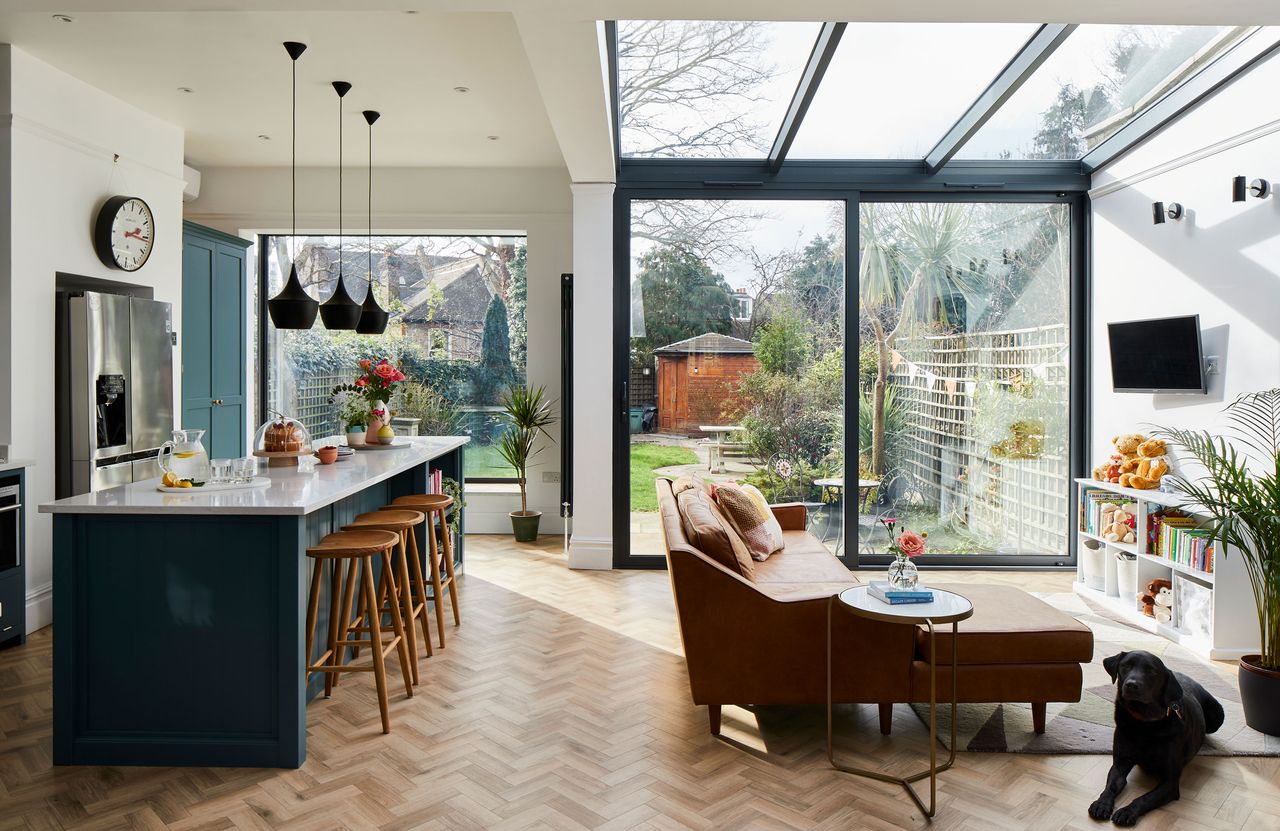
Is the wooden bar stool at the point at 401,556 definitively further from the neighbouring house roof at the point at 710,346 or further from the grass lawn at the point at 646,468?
the neighbouring house roof at the point at 710,346

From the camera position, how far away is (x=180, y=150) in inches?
238

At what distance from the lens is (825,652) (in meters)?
3.17

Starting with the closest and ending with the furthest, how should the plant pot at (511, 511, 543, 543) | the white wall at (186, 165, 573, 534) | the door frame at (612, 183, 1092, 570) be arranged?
1. the door frame at (612, 183, 1092, 570)
2. the plant pot at (511, 511, 543, 543)
3. the white wall at (186, 165, 573, 534)

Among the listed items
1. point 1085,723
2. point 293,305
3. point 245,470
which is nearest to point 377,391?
point 293,305

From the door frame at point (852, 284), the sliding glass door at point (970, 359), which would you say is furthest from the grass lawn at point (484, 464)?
the sliding glass door at point (970, 359)

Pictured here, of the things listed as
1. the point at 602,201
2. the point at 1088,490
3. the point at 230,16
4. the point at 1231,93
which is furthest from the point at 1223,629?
the point at 230,16

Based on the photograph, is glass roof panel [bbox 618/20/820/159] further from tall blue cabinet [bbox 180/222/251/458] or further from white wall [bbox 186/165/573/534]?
tall blue cabinet [bbox 180/222/251/458]

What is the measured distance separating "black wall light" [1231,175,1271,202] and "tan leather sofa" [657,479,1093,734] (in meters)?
2.65

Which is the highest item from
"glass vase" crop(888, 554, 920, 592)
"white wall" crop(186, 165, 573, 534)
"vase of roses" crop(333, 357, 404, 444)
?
"white wall" crop(186, 165, 573, 534)

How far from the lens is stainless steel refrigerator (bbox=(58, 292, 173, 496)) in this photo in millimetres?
4805

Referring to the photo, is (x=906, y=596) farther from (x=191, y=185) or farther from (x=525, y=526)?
(x=191, y=185)

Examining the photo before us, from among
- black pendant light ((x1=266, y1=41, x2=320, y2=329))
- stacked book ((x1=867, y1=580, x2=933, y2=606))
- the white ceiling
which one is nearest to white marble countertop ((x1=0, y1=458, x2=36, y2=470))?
black pendant light ((x1=266, y1=41, x2=320, y2=329))

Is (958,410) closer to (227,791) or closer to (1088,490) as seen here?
(1088,490)

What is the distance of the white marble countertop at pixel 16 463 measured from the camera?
4.25 metres
